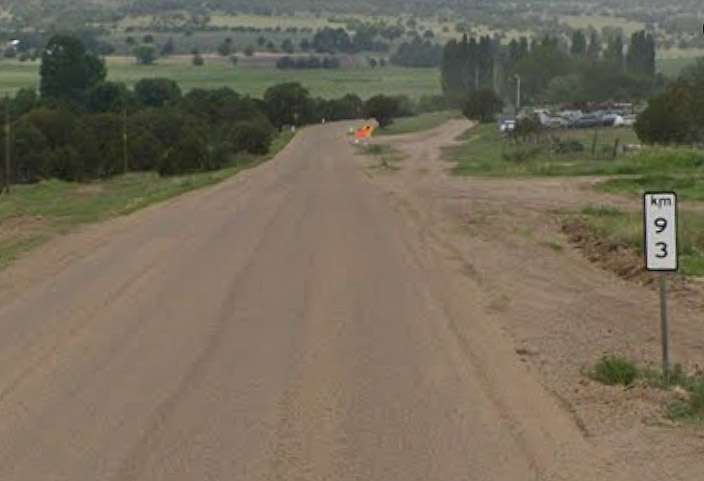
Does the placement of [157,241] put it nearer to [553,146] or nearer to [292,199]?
[292,199]

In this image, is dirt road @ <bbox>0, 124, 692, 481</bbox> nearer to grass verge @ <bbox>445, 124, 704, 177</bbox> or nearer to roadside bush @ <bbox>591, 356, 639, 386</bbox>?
roadside bush @ <bbox>591, 356, 639, 386</bbox>

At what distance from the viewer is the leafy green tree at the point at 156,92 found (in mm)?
117469

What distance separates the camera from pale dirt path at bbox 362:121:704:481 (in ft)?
34.5

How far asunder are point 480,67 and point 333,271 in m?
164

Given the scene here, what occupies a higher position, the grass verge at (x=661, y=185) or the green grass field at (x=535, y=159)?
the grass verge at (x=661, y=185)

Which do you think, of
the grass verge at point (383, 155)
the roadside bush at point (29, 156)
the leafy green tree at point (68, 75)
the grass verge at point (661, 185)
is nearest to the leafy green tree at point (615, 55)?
the leafy green tree at point (68, 75)

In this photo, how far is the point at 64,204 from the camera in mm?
43344

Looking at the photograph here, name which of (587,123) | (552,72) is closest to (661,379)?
(587,123)

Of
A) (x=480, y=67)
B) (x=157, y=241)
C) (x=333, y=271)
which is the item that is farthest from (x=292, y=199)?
(x=480, y=67)

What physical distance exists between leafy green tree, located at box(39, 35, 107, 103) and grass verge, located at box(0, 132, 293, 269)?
157ft

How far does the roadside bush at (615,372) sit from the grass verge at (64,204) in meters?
13.3

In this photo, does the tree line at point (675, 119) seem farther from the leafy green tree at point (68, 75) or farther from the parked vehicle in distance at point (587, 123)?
the leafy green tree at point (68, 75)

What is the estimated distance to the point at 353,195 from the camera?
40625 mm

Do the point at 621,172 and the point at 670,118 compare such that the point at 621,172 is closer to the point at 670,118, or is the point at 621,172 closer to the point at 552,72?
the point at 670,118
